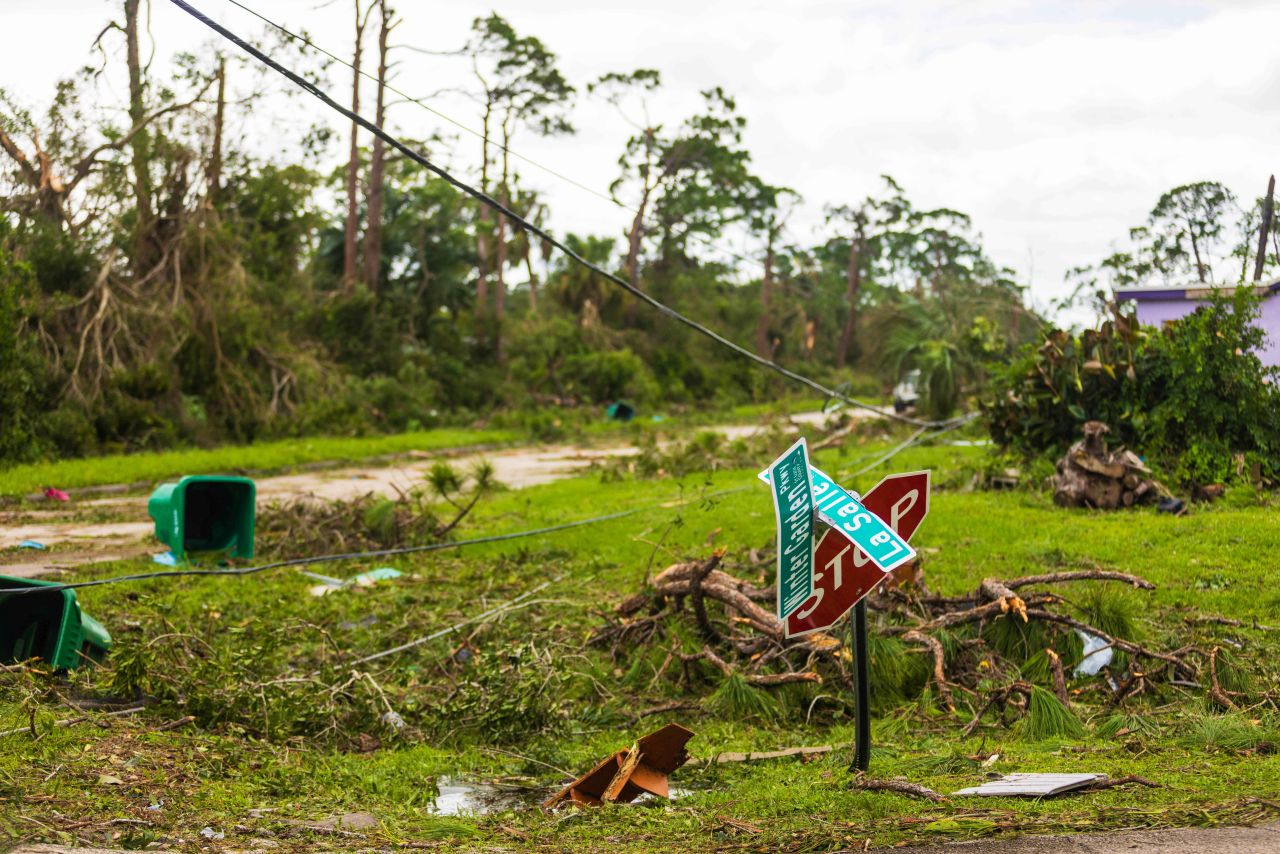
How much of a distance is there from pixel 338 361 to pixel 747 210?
2361 centimetres

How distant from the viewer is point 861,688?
460cm

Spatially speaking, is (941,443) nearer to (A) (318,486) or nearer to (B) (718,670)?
(A) (318,486)

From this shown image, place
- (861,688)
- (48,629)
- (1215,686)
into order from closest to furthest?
(861,688) < (1215,686) < (48,629)

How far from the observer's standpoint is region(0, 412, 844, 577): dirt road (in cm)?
1091

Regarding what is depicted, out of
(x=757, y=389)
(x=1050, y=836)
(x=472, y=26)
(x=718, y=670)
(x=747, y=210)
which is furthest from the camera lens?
(x=747, y=210)

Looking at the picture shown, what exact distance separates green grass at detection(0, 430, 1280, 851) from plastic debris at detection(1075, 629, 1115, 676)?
224 mm

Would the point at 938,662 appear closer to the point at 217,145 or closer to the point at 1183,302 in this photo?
the point at 1183,302

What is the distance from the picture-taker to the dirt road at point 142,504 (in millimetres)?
10914

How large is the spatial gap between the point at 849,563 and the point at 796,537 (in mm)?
210

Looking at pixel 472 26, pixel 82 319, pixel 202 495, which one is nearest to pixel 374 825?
pixel 202 495

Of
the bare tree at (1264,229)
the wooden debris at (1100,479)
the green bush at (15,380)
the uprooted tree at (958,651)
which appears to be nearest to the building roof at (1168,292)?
the bare tree at (1264,229)

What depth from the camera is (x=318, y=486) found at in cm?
1684

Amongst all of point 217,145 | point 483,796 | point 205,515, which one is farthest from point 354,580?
point 217,145

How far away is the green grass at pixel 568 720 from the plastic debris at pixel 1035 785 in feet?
0.26
